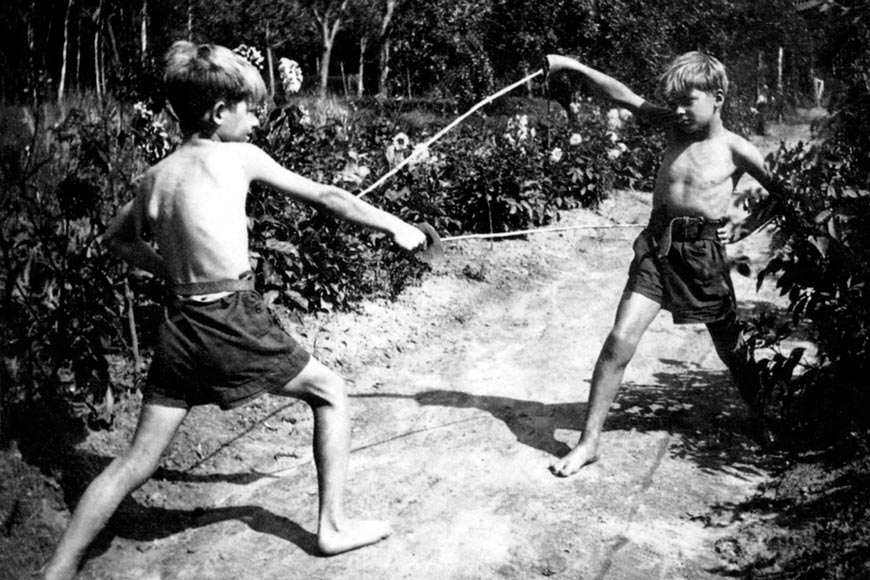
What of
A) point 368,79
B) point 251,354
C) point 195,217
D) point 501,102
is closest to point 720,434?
point 251,354

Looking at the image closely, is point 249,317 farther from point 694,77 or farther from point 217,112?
point 694,77

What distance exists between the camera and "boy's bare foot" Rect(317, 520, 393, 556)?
3100mm

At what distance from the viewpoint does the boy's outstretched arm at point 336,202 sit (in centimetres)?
281

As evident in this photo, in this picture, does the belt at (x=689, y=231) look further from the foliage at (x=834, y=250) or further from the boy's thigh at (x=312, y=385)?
the boy's thigh at (x=312, y=385)

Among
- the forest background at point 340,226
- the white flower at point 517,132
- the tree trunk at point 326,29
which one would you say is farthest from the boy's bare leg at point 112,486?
the tree trunk at point 326,29

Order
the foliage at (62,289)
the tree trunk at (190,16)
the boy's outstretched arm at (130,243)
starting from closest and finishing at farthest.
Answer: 1. the boy's outstretched arm at (130,243)
2. the foliage at (62,289)
3. the tree trunk at (190,16)

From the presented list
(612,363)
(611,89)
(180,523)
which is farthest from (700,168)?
(180,523)

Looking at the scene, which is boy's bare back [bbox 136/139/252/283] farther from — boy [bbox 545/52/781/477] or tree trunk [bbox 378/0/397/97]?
tree trunk [bbox 378/0/397/97]

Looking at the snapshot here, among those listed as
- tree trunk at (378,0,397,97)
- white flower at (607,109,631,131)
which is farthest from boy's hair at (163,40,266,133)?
tree trunk at (378,0,397,97)

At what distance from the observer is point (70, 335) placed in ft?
12.1

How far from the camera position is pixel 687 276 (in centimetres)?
386

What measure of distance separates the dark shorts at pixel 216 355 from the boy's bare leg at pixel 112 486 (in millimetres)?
63

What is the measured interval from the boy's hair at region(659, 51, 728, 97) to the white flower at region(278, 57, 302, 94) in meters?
2.28

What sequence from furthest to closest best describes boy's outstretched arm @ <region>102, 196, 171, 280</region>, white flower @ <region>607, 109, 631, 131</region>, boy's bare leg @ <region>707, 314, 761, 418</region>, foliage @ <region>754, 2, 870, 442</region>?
white flower @ <region>607, 109, 631, 131</region>, boy's bare leg @ <region>707, 314, 761, 418</region>, foliage @ <region>754, 2, 870, 442</region>, boy's outstretched arm @ <region>102, 196, 171, 280</region>
